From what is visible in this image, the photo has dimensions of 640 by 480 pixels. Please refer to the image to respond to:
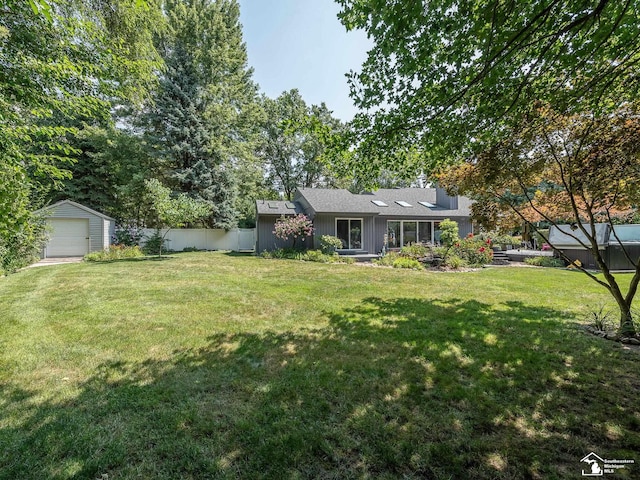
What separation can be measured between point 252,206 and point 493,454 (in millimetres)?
21833

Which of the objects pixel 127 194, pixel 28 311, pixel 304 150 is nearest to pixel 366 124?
pixel 28 311

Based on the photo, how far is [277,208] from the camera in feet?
51.6

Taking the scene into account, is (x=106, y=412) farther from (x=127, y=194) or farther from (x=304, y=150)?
(x=304, y=150)

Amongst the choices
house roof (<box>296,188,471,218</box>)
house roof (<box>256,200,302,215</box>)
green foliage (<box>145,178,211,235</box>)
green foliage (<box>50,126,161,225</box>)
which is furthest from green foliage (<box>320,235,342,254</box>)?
green foliage (<box>50,126,161,225</box>)

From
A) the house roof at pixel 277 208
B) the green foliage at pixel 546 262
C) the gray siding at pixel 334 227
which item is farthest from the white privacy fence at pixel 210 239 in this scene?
the green foliage at pixel 546 262

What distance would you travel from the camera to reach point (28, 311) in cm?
513

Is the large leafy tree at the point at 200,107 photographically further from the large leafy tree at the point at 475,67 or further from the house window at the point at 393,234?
the large leafy tree at the point at 475,67

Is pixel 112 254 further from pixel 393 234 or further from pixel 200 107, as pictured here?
pixel 393 234

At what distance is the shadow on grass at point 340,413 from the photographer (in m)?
1.91

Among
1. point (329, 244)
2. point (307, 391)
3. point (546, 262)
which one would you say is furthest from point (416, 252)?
point (307, 391)

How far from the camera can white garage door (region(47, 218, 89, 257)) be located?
14.9 metres

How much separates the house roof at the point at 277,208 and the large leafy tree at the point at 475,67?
11196 mm

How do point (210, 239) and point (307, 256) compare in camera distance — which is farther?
point (210, 239)

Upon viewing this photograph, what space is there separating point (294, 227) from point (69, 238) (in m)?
12.0
